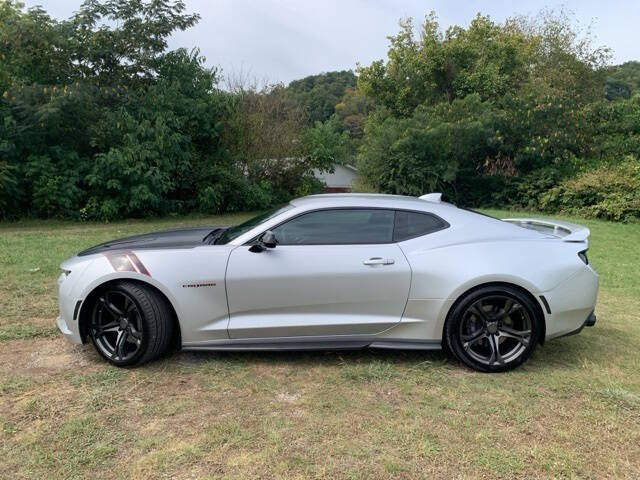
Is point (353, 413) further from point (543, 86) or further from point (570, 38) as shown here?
point (570, 38)

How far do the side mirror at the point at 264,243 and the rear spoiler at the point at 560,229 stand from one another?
205cm

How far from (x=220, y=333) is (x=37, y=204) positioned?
1262cm

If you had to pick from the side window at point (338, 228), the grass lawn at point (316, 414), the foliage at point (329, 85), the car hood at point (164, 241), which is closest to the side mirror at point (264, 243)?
the side window at point (338, 228)

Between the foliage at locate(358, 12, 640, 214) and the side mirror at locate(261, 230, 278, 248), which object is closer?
the side mirror at locate(261, 230, 278, 248)

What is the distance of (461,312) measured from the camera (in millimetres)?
3783

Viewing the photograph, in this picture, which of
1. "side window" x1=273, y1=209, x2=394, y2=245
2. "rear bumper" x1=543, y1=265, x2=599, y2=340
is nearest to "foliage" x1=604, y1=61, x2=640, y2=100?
"rear bumper" x1=543, y1=265, x2=599, y2=340

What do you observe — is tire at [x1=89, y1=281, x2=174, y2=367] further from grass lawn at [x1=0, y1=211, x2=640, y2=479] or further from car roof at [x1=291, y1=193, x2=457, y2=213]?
car roof at [x1=291, y1=193, x2=457, y2=213]

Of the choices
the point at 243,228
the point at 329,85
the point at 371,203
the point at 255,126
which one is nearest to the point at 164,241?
the point at 243,228

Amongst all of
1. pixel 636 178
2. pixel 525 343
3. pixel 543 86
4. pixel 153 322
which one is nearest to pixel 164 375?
pixel 153 322

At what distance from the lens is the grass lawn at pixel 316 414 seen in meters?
2.65

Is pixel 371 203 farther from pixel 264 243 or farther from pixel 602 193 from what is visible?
pixel 602 193

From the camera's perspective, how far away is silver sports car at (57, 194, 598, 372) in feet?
12.3

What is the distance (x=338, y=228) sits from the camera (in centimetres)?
396

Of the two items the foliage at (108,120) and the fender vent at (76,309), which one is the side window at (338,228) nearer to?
the fender vent at (76,309)
